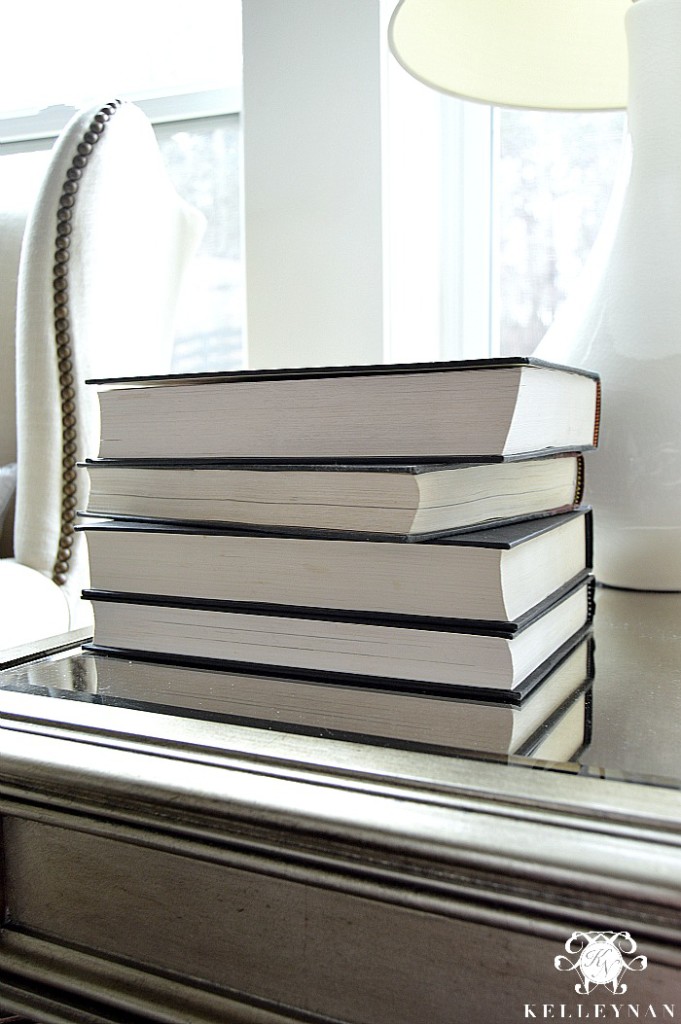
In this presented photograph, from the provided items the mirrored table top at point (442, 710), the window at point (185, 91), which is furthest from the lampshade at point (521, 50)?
the window at point (185, 91)

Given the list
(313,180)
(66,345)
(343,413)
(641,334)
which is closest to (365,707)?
(343,413)

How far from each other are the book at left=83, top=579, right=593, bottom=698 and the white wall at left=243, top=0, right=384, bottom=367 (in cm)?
81

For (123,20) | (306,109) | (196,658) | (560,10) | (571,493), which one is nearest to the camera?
(196,658)

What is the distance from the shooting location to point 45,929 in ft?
1.10

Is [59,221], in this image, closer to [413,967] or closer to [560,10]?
[560,10]

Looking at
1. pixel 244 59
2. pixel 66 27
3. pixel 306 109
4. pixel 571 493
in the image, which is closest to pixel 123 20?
pixel 66 27

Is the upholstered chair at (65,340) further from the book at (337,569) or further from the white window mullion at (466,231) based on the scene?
the white window mullion at (466,231)

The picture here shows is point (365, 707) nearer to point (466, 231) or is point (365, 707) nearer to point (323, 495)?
point (323, 495)

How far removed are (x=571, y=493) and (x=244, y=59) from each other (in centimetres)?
93

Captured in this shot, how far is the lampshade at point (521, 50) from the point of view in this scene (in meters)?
0.74

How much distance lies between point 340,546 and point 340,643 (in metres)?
0.04

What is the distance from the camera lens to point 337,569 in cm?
37

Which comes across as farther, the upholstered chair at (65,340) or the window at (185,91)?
the window at (185,91)

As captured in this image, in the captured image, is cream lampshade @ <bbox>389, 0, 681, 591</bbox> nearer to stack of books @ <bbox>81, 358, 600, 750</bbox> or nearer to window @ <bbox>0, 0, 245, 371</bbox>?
stack of books @ <bbox>81, 358, 600, 750</bbox>
